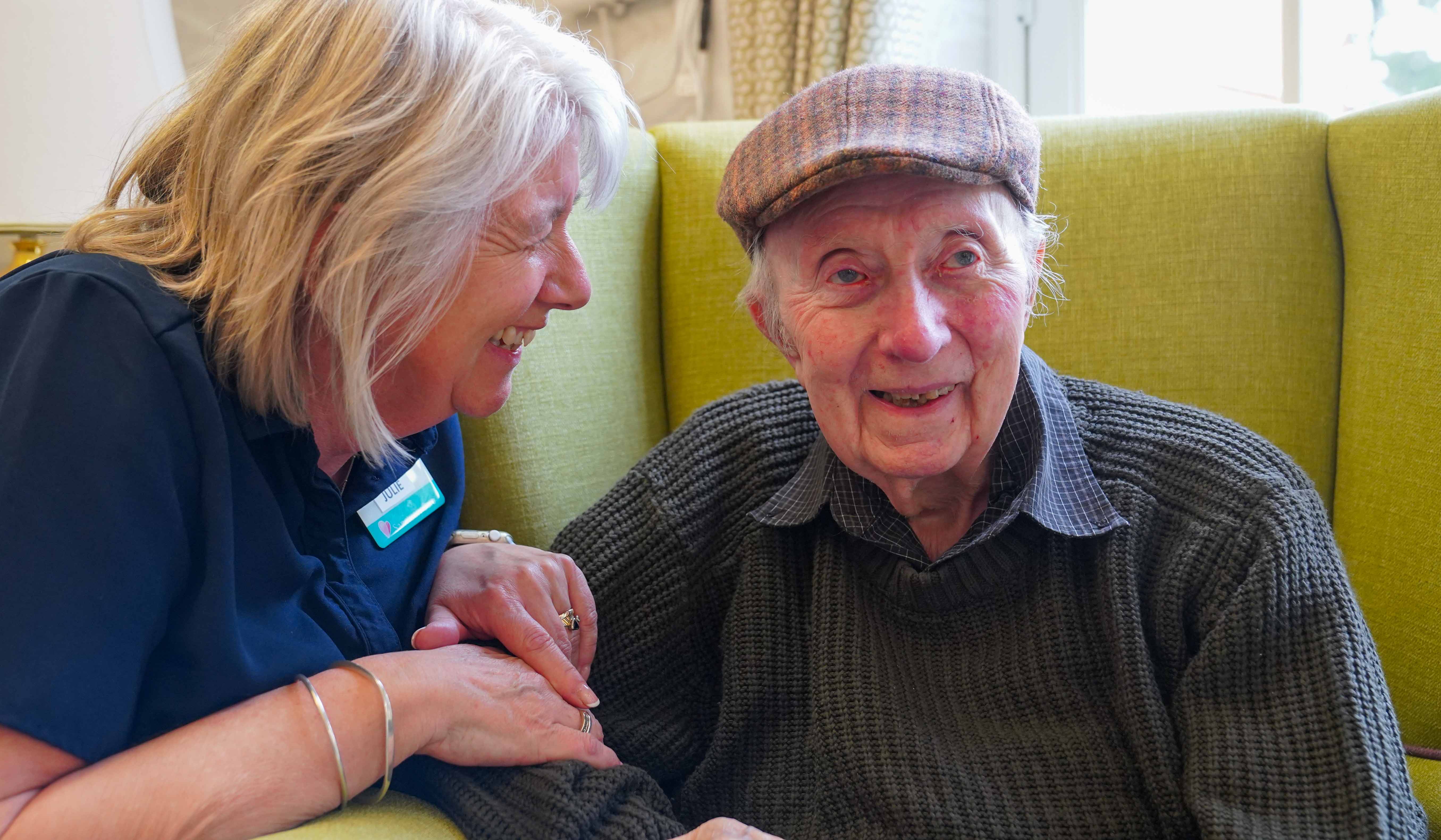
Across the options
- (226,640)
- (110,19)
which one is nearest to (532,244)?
(226,640)

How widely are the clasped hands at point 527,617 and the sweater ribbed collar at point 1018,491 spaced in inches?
9.7

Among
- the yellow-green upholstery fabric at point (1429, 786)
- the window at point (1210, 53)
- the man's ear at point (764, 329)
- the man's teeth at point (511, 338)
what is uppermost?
the window at point (1210, 53)

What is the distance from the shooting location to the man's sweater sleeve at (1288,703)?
3.09 ft

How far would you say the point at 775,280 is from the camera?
116 centimetres

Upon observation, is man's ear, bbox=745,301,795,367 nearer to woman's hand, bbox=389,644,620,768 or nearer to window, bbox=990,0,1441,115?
woman's hand, bbox=389,644,620,768

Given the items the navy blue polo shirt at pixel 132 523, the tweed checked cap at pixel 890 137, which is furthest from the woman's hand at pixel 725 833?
the tweed checked cap at pixel 890 137

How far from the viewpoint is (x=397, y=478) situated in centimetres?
120

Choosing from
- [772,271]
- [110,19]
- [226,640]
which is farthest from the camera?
[110,19]

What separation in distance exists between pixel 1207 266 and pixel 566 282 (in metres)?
0.95

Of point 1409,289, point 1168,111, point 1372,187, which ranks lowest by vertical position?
point 1409,289

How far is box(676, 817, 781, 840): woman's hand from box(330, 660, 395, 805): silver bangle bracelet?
11.2 inches

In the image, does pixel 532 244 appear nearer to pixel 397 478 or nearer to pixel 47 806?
pixel 397 478

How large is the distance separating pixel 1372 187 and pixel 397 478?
4.30 feet

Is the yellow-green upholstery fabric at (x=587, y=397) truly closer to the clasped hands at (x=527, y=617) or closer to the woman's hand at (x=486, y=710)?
the clasped hands at (x=527, y=617)
